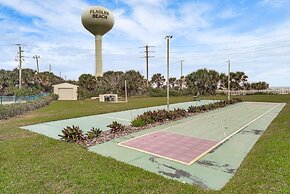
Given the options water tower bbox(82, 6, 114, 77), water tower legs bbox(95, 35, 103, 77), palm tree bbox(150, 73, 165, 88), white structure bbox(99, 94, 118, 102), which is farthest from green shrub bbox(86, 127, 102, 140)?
water tower legs bbox(95, 35, 103, 77)

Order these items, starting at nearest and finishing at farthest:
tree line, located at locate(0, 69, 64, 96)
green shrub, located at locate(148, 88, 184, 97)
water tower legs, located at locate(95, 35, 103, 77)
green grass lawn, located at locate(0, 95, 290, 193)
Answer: green grass lawn, located at locate(0, 95, 290, 193), tree line, located at locate(0, 69, 64, 96), green shrub, located at locate(148, 88, 184, 97), water tower legs, located at locate(95, 35, 103, 77)

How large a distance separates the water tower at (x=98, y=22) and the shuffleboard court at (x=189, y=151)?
42.1 meters

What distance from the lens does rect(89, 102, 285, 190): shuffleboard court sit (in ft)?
13.3

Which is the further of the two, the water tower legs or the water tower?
the water tower legs

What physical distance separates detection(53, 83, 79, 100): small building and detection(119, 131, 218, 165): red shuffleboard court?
23.0m

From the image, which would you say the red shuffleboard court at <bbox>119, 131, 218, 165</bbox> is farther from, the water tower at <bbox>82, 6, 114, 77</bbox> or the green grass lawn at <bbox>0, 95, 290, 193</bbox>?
the water tower at <bbox>82, 6, 114, 77</bbox>

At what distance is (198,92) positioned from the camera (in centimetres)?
3572

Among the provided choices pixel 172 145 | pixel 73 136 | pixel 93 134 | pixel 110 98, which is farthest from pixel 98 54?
pixel 172 145

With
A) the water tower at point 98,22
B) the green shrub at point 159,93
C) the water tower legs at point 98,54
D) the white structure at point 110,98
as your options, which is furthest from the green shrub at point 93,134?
the water tower legs at point 98,54

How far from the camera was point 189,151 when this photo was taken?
17.7 feet

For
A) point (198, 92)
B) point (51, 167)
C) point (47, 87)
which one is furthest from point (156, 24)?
point (47, 87)

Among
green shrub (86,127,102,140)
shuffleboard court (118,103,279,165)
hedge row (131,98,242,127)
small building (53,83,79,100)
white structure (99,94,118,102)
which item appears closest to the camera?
shuffleboard court (118,103,279,165)

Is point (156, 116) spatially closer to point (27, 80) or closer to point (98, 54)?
point (27, 80)

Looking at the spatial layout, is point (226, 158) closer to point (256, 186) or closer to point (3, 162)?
point (256, 186)
